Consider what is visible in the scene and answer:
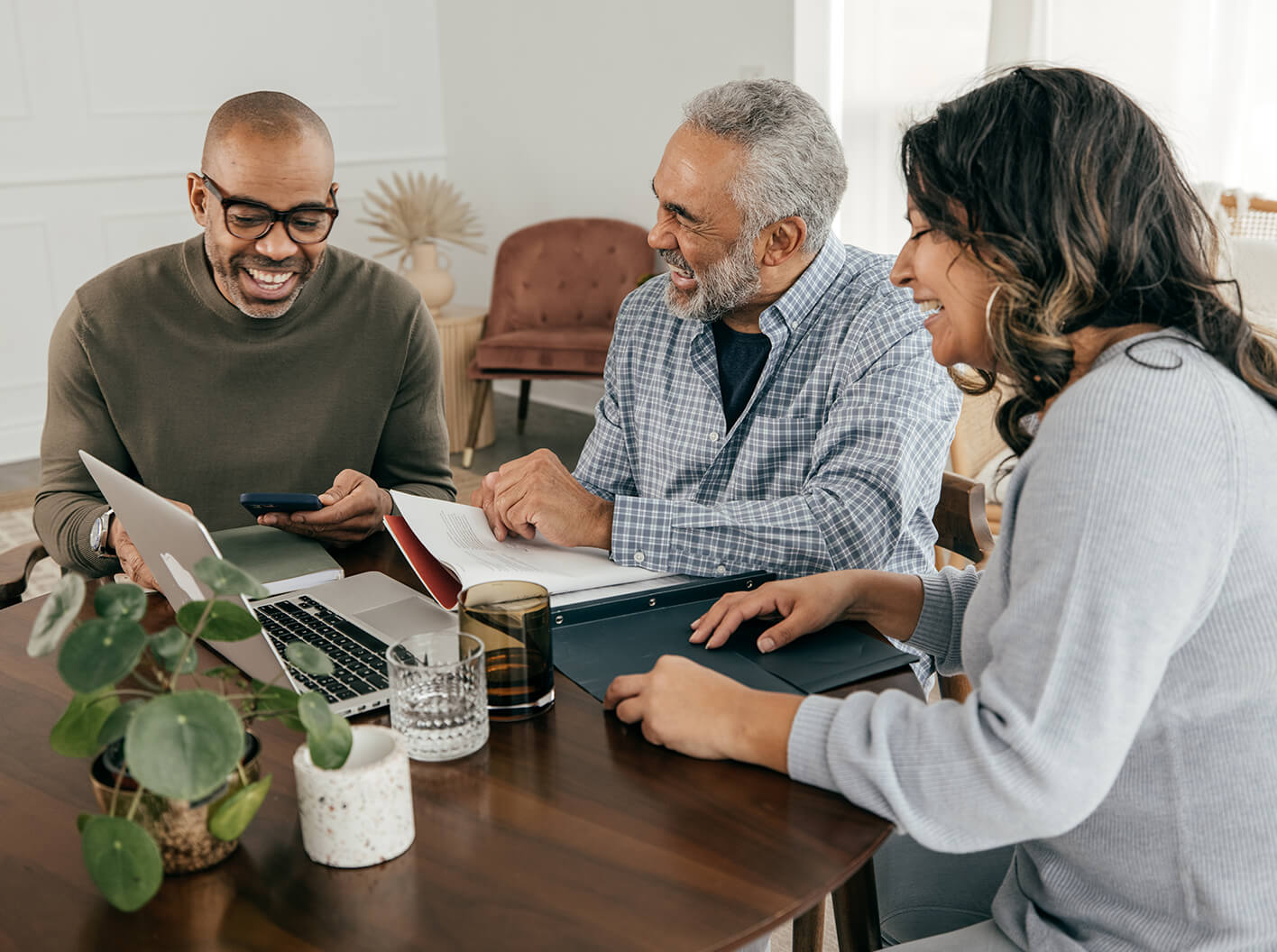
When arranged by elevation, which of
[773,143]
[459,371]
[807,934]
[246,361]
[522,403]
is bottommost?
[522,403]

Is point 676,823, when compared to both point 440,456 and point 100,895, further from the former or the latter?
point 440,456

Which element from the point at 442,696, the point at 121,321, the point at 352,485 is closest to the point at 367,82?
the point at 121,321

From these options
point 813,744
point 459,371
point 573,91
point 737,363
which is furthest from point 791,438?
point 573,91

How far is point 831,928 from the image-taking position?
73.2 inches

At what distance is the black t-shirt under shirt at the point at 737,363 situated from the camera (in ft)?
5.68

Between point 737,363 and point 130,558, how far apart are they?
0.90 metres

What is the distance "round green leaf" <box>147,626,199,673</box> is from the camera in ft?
2.37

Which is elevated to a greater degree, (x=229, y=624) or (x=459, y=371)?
(x=229, y=624)

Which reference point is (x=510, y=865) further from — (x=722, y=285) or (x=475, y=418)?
(x=475, y=418)

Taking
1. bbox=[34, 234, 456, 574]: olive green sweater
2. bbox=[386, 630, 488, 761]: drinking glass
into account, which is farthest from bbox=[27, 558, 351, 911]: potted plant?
bbox=[34, 234, 456, 574]: olive green sweater

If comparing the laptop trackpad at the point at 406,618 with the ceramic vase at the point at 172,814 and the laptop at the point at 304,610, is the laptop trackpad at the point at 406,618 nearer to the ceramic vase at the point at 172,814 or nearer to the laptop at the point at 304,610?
the laptop at the point at 304,610

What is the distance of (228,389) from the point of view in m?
1.83

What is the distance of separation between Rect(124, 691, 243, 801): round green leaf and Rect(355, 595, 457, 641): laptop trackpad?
50cm

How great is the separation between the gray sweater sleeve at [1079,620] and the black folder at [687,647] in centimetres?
21
